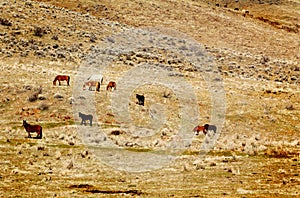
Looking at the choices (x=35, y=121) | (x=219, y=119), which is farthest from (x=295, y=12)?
(x=35, y=121)

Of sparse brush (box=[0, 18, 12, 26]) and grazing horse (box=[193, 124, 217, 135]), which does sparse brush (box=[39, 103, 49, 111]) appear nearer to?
grazing horse (box=[193, 124, 217, 135])

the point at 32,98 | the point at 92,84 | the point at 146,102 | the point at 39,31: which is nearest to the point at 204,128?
the point at 146,102

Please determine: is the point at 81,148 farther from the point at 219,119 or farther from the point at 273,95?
the point at 273,95

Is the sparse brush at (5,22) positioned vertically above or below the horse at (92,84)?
above

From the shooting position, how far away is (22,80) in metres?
37.2

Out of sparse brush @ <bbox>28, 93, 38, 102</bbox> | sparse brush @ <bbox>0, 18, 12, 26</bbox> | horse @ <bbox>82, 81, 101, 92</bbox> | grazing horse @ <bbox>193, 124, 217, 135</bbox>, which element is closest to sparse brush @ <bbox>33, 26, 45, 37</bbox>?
sparse brush @ <bbox>0, 18, 12, 26</bbox>

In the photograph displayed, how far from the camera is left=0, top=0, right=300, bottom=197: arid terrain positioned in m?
18.0

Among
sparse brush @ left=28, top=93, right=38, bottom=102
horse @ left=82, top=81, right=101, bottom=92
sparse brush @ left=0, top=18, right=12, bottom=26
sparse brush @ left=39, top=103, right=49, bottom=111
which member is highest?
sparse brush @ left=0, top=18, right=12, bottom=26

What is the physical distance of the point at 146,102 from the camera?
33781 mm

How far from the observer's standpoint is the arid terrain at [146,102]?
18.0 m

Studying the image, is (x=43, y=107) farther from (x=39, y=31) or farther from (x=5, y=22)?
(x=5, y=22)

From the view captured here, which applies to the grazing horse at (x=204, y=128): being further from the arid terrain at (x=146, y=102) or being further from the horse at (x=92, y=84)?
the horse at (x=92, y=84)

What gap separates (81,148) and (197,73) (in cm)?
3257

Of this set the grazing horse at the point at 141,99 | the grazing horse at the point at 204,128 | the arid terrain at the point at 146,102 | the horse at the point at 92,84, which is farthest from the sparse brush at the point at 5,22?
the grazing horse at the point at 204,128
